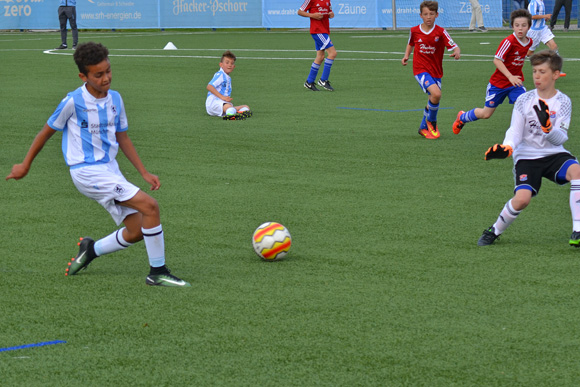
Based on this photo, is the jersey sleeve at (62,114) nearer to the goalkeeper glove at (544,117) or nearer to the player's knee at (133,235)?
the player's knee at (133,235)

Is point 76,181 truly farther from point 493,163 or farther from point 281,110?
point 281,110

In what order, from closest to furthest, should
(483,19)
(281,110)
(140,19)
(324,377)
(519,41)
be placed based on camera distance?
(324,377), (519,41), (281,110), (483,19), (140,19)

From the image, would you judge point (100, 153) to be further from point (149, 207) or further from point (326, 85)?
point (326, 85)

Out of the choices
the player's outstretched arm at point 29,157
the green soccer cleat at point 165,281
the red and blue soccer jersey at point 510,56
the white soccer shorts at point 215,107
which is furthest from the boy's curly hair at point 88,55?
the white soccer shorts at point 215,107

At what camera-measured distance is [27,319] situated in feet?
16.7

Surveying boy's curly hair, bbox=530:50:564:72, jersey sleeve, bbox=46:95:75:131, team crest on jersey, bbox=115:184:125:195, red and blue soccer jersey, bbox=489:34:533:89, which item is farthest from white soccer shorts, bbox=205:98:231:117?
team crest on jersey, bbox=115:184:125:195

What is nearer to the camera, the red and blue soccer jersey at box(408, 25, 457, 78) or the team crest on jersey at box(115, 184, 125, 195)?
the team crest on jersey at box(115, 184, 125, 195)

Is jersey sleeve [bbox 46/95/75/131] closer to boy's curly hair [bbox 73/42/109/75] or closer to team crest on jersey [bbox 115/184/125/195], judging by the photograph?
boy's curly hair [bbox 73/42/109/75]

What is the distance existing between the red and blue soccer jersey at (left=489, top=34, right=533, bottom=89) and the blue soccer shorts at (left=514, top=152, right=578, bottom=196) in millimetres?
4712

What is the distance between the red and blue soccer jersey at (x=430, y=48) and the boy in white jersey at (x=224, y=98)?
303 centimetres

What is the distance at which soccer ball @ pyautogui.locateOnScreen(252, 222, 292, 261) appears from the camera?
6312 mm

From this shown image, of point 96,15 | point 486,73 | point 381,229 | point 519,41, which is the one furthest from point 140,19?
point 381,229

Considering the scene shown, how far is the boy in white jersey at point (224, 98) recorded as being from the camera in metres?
14.1

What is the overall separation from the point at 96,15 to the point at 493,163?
106ft
